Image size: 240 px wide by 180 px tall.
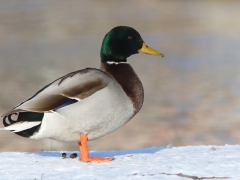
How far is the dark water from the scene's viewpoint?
8586 millimetres

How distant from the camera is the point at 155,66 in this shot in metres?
15.8

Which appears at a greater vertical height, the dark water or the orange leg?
the dark water

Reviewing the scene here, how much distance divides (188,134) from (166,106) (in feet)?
6.56

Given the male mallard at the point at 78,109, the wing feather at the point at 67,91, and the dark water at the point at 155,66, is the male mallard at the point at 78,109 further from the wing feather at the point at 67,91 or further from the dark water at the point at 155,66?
the dark water at the point at 155,66

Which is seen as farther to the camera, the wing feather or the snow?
the wing feather

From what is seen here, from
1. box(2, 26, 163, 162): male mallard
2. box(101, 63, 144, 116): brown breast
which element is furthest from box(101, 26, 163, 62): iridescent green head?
box(2, 26, 163, 162): male mallard

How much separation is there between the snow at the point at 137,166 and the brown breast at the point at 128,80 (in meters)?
0.39

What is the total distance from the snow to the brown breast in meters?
0.39

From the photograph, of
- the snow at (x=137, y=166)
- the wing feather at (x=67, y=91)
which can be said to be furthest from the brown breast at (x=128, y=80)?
the snow at (x=137, y=166)

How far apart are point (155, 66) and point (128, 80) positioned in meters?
10.9

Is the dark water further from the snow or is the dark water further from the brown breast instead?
the snow

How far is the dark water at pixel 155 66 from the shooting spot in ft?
28.2

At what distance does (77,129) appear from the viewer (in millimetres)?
4484

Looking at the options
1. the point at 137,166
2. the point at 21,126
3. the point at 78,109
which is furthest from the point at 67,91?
the point at 137,166
